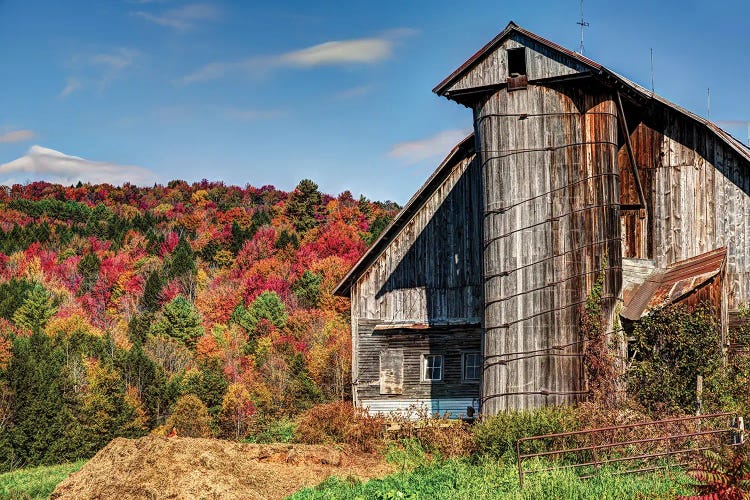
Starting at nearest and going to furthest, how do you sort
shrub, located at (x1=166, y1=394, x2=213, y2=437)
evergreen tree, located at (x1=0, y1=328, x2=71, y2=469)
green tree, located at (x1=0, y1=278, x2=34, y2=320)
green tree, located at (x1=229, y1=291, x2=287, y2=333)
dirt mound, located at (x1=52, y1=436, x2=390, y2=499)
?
dirt mound, located at (x1=52, y1=436, x2=390, y2=499), shrub, located at (x1=166, y1=394, x2=213, y2=437), evergreen tree, located at (x1=0, y1=328, x2=71, y2=469), green tree, located at (x1=229, y1=291, x2=287, y2=333), green tree, located at (x1=0, y1=278, x2=34, y2=320)

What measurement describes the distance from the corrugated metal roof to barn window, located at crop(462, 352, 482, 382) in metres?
5.20

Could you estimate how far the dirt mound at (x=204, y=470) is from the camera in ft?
52.9

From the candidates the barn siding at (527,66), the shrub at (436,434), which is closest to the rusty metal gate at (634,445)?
the shrub at (436,434)

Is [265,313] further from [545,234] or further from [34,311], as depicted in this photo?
[545,234]

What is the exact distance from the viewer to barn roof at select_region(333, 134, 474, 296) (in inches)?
926

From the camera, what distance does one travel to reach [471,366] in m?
23.8

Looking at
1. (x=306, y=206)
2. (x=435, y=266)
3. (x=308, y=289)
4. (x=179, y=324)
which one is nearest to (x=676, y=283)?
(x=435, y=266)

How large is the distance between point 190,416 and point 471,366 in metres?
25.8

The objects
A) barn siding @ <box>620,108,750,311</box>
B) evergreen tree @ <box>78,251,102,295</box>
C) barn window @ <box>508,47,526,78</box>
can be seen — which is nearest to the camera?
barn window @ <box>508,47,526,78</box>

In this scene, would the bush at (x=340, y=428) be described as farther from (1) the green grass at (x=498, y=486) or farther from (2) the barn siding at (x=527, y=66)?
(2) the barn siding at (x=527, y=66)

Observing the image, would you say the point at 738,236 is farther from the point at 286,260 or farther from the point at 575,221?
the point at 286,260

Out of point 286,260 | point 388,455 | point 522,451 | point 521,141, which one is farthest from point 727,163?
point 286,260

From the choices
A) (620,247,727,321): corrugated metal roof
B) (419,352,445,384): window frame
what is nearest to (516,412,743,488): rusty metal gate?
(620,247,727,321): corrugated metal roof

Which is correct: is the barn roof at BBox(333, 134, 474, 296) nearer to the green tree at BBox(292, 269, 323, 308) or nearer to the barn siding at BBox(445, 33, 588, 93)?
the barn siding at BBox(445, 33, 588, 93)
